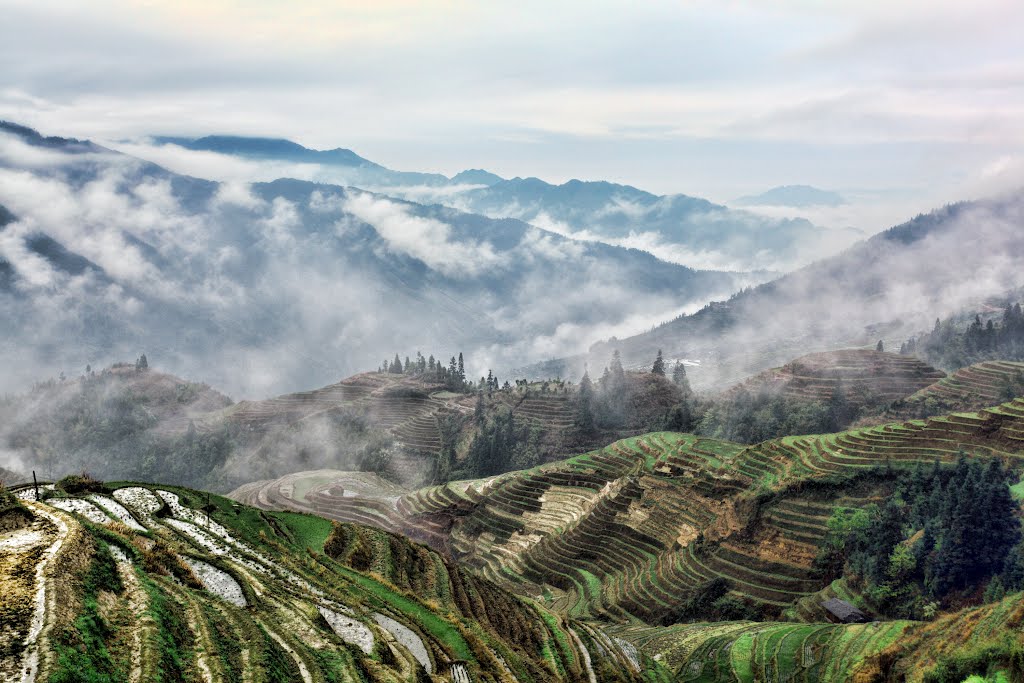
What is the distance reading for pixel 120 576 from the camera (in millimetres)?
18469

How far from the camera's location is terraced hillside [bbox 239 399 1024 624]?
52375 mm

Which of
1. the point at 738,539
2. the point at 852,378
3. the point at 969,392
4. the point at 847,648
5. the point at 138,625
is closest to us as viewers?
the point at 138,625

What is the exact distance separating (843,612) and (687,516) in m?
21.9

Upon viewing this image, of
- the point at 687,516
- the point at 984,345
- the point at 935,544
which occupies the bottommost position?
the point at 687,516

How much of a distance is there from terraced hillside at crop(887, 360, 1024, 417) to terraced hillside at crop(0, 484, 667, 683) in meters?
76.5

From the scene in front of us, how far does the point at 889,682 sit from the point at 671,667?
1156cm

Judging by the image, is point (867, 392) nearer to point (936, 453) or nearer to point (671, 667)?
point (936, 453)

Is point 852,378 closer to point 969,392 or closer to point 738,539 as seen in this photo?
point 969,392

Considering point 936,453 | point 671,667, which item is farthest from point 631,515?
point 671,667

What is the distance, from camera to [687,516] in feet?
207

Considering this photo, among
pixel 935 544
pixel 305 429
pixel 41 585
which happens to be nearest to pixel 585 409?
pixel 305 429

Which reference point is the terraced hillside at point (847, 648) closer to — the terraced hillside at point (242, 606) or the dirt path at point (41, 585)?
the terraced hillside at point (242, 606)

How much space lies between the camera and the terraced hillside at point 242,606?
14875 mm

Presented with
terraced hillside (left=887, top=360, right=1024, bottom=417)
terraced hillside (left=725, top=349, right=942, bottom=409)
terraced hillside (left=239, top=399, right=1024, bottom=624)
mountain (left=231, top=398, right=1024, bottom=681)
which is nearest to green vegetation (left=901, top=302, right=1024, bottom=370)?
terraced hillside (left=725, top=349, right=942, bottom=409)
